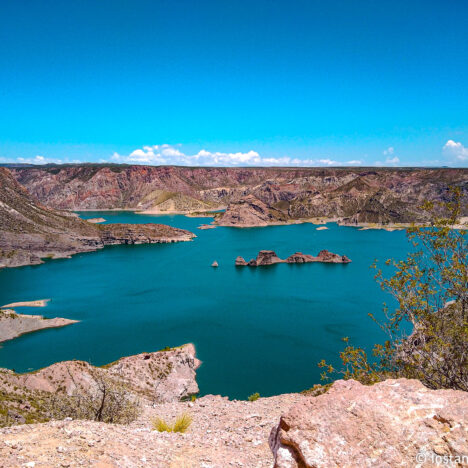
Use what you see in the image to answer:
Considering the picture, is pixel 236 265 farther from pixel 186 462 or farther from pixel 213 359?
pixel 186 462

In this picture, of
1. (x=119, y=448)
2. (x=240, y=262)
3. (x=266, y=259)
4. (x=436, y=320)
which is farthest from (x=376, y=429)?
(x=266, y=259)

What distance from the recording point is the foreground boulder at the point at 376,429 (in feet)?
22.1

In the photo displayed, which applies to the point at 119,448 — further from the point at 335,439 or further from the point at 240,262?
the point at 240,262

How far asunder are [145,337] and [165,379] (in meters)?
25.0

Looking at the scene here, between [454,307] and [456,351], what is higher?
[454,307]

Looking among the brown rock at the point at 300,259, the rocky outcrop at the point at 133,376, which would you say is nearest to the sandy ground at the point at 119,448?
the rocky outcrop at the point at 133,376

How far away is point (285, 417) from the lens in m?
7.88

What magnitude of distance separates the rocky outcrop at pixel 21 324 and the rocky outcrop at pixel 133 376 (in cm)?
3661

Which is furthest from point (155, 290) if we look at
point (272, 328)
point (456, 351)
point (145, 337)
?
point (456, 351)

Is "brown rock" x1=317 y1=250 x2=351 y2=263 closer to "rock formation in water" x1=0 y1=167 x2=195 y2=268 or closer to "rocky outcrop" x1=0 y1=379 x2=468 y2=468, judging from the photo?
"rock formation in water" x1=0 y1=167 x2=195 y2=268

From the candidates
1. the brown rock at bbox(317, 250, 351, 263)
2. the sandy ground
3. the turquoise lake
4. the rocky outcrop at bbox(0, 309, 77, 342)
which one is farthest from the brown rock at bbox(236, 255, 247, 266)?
the sandy ground

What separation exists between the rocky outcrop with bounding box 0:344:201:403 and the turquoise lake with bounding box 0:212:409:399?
17.2 feet

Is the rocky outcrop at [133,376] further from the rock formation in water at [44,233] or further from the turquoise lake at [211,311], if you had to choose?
the rock formation in water at [44,233]

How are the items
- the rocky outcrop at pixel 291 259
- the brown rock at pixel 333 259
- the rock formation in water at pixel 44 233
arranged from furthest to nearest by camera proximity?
the rock formation in water at pixel 44 233 → the brown rock at pixel 333 259 → the rocky outcrop at pixel 291 259
